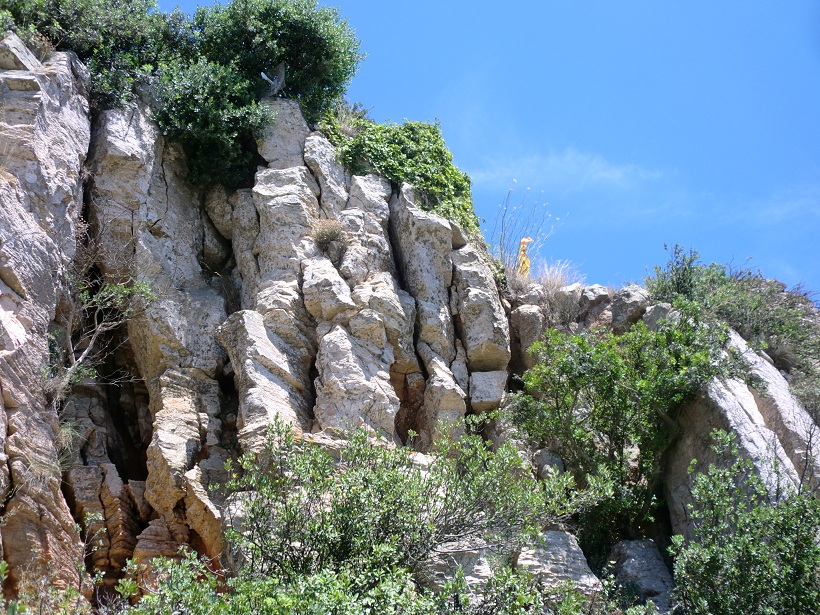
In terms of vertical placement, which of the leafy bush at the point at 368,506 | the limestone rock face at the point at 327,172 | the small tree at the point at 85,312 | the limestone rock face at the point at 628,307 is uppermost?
the limestone rock face at the point at 327,172

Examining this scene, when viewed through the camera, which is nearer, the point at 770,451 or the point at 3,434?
the point at 3,434

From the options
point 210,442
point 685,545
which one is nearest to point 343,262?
point 210,442

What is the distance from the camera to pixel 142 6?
17.1 meters

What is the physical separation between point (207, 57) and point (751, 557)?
13.4 m

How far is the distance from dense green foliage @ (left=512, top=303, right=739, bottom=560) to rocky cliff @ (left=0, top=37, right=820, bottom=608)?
435mm

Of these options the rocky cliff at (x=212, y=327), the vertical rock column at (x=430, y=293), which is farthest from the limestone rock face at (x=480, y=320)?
the vertical rock column at (x=430, y=293)

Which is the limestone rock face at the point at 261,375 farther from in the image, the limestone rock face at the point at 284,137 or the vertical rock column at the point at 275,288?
the limestone rock face at the point at 284,137

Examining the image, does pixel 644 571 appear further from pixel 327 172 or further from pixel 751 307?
pixel 327 172

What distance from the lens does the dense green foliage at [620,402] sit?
13117 mm

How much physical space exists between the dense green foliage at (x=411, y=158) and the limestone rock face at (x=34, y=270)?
499 cm

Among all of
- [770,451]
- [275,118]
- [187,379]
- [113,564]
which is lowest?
[113,564]

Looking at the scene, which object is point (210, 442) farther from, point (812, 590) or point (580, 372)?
point (812, 590)

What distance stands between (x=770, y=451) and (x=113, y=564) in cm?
936

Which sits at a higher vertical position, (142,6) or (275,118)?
(142,6)
